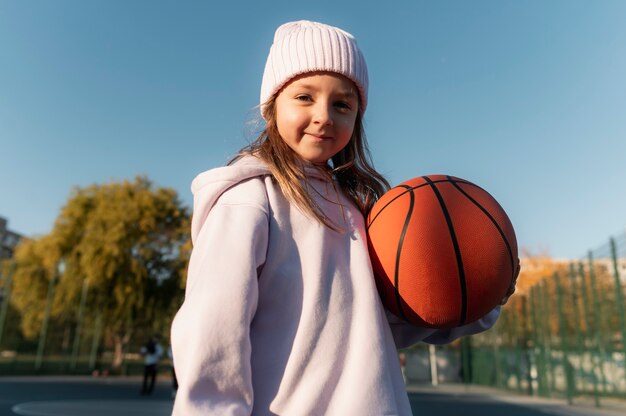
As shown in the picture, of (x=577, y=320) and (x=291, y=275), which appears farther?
(x=577, y=320)

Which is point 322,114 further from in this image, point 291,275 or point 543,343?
point 543,343

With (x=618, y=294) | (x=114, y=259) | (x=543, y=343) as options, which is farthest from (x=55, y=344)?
(x=618, y=294)

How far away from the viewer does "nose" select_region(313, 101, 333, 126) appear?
5.04ft

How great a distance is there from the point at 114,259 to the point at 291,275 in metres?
22.6

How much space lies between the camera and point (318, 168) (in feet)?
5.36

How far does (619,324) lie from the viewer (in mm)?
9383

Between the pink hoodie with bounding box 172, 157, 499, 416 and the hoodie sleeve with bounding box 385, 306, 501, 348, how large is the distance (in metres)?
0.27

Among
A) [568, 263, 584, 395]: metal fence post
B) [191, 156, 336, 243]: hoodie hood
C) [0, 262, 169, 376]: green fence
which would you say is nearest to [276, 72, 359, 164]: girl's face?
[191, 156, 336, 243]: hoodie hood

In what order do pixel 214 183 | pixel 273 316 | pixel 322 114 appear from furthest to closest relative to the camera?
1. pixel 322 114
2. pixel 214 183
3. pixel 273 316

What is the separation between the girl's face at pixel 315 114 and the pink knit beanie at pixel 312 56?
1.0 inches

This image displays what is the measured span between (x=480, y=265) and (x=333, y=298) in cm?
53

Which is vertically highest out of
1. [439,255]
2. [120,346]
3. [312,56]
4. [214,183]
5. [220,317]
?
[312,56]

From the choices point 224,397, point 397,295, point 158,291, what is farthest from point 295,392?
point 158,291

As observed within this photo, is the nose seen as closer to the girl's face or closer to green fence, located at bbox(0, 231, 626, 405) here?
the girl's face
